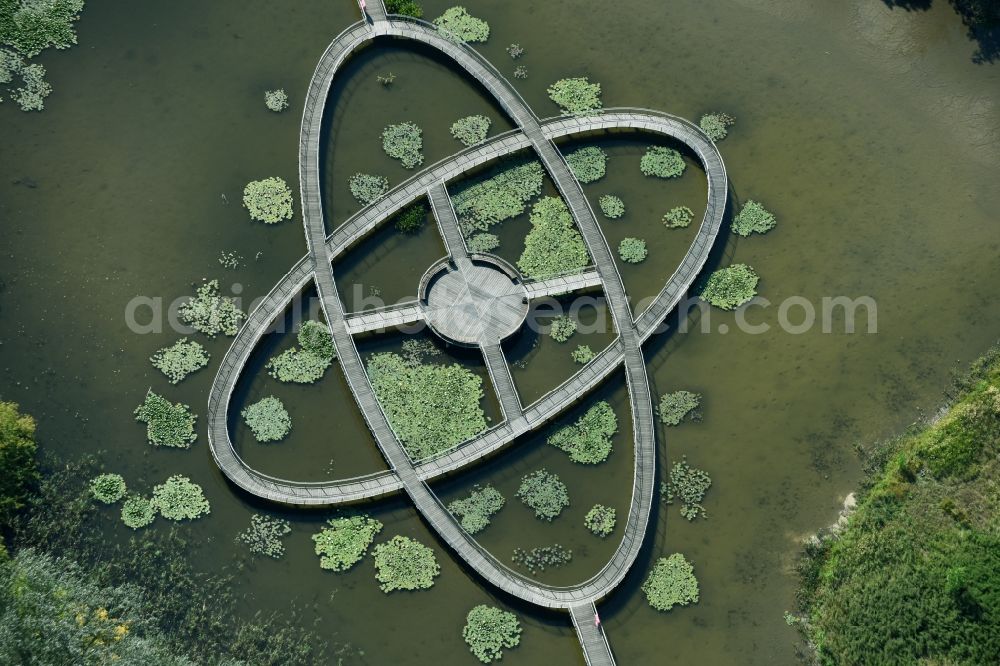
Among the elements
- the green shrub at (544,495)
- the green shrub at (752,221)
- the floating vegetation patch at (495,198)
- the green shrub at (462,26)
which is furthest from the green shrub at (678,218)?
the green shrub at (544,495)

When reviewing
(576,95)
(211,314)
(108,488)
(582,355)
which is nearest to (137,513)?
(108,488)

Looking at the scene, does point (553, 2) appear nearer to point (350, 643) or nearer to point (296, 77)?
point (296, 77)

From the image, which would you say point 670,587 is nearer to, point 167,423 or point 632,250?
point 632,250

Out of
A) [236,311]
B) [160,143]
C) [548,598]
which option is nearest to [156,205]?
[160,143]

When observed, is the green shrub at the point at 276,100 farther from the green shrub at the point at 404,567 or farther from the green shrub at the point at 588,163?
the green shrub at the point at 404,567

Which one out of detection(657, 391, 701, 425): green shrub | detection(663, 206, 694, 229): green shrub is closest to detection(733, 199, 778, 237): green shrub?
detection(663, 206, 694, 229): green shrub

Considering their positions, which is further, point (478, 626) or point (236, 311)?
point (236, 311)

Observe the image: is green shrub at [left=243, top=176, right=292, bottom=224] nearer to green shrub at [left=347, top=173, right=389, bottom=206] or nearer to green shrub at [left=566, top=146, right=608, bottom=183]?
green shrub at [left=347, top=173, right=389, bottom=206]
